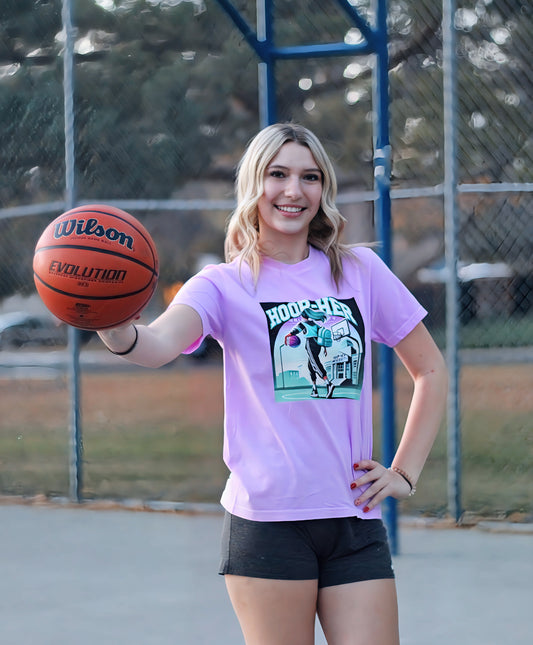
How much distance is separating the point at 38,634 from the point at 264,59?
278cm

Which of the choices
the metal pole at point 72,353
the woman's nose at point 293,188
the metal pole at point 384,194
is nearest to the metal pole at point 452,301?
the metal pole at point 384,194

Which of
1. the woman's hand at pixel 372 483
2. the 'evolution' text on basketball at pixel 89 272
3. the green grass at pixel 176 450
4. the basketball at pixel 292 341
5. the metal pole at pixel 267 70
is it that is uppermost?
the metal pole at pixel 267 70

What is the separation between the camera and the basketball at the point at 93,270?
2.39 m

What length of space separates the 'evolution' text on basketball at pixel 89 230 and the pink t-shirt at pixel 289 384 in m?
0.18

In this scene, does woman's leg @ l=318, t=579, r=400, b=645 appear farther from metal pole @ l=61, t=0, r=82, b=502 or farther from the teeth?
metal pole @ l=61, t=0, r=82, b=502

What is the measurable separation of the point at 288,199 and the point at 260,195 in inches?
2.6

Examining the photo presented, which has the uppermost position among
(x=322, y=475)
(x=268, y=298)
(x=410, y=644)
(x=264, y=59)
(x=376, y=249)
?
(x=264, y=59)

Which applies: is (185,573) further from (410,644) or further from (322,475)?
(322,475)

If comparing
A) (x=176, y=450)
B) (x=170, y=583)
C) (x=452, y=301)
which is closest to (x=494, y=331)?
(x=452, y=301)

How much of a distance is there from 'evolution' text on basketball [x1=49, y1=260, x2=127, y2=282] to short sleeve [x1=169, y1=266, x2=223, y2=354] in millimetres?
144

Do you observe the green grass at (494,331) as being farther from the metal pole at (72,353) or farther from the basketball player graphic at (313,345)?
the basketball player graphic at (313,345)

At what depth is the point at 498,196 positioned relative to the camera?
21.3 ft

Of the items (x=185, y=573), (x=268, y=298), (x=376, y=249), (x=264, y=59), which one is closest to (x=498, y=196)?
(x=376, y=249)

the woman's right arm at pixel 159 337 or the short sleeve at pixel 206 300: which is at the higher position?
the short sleeve at pixel 206 300
